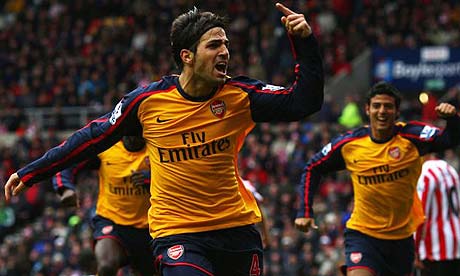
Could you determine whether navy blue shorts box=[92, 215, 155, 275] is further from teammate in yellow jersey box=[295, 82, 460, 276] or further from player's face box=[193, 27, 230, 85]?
player's face box=[193, 27, 230, 85]

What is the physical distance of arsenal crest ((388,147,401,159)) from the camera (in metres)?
9.17

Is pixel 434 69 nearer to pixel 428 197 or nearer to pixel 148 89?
pixel 428 197

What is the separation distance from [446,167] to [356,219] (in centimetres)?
166

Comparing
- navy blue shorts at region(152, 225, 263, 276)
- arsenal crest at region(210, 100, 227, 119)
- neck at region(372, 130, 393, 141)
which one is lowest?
navy blue shorts at region(152, 225, 263, 276)

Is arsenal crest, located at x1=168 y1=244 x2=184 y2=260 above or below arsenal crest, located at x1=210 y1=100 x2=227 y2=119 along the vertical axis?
below

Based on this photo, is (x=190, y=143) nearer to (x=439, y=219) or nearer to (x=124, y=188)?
(x=124, y=188)

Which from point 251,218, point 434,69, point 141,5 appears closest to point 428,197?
point 251,218

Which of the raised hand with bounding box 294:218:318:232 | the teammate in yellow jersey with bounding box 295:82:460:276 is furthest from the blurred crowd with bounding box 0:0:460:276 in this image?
the teammate in yellow jersey with bounding box 295:82:460:276

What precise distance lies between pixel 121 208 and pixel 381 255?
2407 millimetres

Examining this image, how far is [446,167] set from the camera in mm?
10547

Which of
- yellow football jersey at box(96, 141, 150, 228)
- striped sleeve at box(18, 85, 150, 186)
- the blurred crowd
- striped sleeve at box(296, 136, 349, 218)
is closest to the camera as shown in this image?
striped sleeve at box(18, 85, 150, 186)

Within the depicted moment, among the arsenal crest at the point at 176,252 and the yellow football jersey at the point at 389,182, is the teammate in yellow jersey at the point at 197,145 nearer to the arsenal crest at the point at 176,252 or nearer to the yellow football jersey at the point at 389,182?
the arsenal crest at the point at 176,252

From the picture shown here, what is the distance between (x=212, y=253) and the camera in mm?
6625

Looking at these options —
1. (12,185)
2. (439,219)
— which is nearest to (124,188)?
(12,185)
